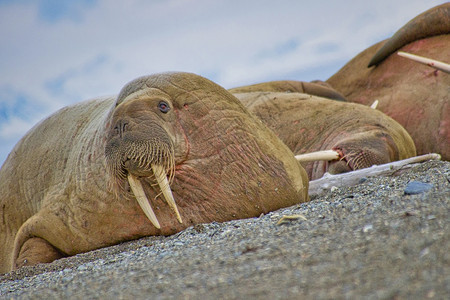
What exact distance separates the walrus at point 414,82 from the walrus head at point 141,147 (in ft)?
14.3

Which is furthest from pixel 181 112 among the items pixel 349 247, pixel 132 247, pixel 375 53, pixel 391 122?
pixel 375 53

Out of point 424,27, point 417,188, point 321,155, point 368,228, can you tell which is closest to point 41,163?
point 321,155

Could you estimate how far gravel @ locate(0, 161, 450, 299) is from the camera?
1.65 metres

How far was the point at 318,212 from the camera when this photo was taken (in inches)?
117

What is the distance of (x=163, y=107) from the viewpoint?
3916 mm

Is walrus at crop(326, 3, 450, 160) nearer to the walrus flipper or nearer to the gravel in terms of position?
the walrus flipper

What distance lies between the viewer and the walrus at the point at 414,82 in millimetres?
7109

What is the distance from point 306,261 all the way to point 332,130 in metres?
4.57

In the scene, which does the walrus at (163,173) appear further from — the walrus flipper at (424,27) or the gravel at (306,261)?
the walrus flipper at (424,27)

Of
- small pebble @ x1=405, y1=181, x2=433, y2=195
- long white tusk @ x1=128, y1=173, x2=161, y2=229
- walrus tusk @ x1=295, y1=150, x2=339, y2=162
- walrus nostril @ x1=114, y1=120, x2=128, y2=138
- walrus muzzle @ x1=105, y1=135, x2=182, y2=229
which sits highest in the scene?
walrus nostril @ x1=114, y1=120, x2=128, y2=138

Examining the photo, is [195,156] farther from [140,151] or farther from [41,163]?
[41,163]

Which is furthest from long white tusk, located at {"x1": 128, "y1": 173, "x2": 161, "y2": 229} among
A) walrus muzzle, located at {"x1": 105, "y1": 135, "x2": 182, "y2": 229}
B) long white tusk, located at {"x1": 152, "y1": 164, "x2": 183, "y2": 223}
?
long white tusk, located at {"x1": 152, "y1": 164, "x2": 183, "y2": 223}

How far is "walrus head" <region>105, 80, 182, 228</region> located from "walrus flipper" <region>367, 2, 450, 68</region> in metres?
5.39

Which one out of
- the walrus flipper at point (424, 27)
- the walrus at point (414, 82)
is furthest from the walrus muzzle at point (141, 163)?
the walrus flipper at point (424, 27)
